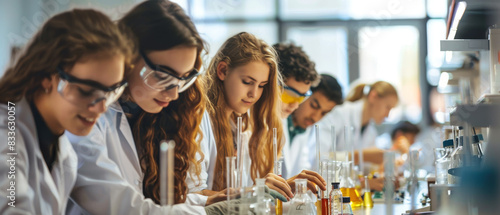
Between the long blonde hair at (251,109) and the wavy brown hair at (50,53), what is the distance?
754mm

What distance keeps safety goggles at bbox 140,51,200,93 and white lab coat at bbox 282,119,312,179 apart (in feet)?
4.23

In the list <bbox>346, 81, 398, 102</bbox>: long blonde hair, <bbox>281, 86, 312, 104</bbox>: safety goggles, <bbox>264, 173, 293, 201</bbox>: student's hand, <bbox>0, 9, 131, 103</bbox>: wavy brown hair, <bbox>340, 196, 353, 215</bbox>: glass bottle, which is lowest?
<bbox>340, 196, 353, 215</bbox>: glass bottle

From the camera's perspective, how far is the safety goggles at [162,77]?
6.62 ft

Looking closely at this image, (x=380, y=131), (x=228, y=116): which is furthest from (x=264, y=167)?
(x=380, y=131)

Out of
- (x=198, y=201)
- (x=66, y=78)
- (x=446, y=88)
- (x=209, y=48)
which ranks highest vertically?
(x=446, y=88)

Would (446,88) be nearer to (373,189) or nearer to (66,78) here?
(373,189)

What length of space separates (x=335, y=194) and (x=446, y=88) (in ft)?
9.40

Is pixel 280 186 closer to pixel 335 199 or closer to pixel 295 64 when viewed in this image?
pixel 335 199

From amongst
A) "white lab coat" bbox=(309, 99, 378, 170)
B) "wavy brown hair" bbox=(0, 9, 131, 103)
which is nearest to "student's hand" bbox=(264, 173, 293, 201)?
"wavy brown hair" bbox=(0, 9, 131, 103)

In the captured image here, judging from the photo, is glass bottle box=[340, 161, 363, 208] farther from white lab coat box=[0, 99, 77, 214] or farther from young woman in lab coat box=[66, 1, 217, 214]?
white lab coat box=[0, 99, 77, 214]

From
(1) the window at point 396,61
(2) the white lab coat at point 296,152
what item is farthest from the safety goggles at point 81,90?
(1) the window at point 396,61

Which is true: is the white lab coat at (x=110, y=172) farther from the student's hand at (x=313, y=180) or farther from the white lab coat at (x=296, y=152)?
the white lab coat at (x=296, y=152)

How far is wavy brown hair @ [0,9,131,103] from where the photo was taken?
175cm

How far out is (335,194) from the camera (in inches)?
88.3
